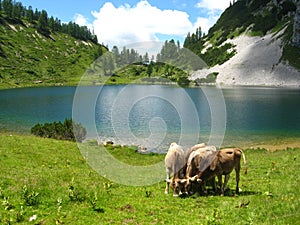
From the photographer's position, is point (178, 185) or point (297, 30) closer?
point (178, 185)

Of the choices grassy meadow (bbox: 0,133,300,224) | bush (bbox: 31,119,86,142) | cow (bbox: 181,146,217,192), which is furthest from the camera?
bush (bbox: 31,119,86,142)

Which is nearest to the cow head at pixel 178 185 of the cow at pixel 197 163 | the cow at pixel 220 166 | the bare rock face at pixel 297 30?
the cow at pixel 197 163

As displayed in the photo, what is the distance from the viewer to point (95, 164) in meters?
24.4

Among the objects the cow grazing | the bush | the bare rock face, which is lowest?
the bush

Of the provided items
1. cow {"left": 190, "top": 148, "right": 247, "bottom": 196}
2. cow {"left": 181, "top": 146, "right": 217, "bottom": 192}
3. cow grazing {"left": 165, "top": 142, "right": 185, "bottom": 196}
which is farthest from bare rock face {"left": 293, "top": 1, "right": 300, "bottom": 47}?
cow {"left": 181, "top": 146, "right": 217, "bottom": 192}

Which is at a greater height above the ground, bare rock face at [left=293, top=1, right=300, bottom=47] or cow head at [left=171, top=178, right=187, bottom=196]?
bare rock face at [left=293, top=1, right=300, bottom=47]

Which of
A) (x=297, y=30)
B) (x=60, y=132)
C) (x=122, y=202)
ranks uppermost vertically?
(x=297, y=30)

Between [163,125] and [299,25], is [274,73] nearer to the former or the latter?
[299,25]

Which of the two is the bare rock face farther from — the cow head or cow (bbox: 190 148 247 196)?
the cow head

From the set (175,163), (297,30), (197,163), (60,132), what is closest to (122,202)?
(175,163)

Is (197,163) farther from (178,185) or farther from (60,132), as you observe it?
(60,132)

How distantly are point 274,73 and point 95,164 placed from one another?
518 feet

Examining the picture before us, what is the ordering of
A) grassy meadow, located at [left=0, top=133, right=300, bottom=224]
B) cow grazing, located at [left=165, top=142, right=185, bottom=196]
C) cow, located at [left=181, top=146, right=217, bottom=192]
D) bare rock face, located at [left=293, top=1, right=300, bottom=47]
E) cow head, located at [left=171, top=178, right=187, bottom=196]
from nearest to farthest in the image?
grassy meadow, located at [left=0, top=133, right=300, bottom=224] < cow head, located at [left=171, top=178, right=187, bottom=196] < cow, located at [left=181, top=146, right=217, bottom=192] < cow grazing, located at [left=165, top=142, right=185, bottom=196] < bare rock face, located at [left=293, top=1, right=300, bottom=47]

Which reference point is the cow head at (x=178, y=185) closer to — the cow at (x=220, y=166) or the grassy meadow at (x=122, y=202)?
the grassy meadow at (x=122, y=202)
